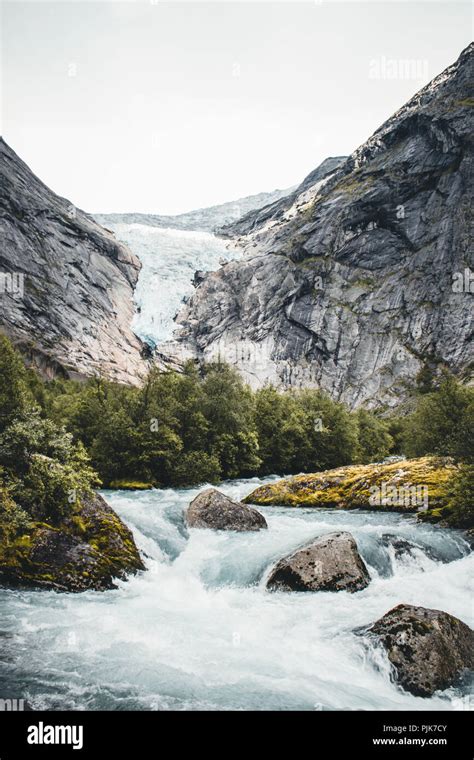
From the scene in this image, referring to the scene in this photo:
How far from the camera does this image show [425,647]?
10.4 m

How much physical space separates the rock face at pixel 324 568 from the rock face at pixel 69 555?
525cm

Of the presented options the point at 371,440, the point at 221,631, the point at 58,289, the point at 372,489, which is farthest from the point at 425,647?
the point at 58,289

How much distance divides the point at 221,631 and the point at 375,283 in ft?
471

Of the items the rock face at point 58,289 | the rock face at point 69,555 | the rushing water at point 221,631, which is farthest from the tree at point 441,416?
the rock face at point 58,289

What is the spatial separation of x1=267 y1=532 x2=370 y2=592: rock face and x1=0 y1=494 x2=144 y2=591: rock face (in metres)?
5.25

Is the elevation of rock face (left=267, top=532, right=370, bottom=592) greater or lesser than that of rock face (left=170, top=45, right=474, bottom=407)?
lesser

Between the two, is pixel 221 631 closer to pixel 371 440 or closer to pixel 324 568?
pixel 324 568

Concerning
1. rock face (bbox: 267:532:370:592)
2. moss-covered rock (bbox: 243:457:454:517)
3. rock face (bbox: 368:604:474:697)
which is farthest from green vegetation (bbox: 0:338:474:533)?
rock face (bbox: 368:604:474:697)

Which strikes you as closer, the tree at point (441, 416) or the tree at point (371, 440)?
the tree at point (441, 416)

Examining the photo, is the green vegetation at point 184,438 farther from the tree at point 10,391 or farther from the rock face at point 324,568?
the rock face at point 324,568

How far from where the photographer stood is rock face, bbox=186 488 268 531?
21.3m

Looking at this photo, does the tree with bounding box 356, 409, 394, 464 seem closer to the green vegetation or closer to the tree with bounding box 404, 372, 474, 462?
the green vegetation

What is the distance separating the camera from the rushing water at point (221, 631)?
9.72 meters

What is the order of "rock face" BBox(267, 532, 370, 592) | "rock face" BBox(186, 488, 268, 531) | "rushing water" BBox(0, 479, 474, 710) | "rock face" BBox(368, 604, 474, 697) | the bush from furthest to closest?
"rock face" BBox(186, 488, 268, 531) → the bush → "rock face" BBox(267, 532, 370, 592) → "rock face" BBox(368, 604, 474, 697) → "rushing water" BBox(0, 479, 474, 710)
